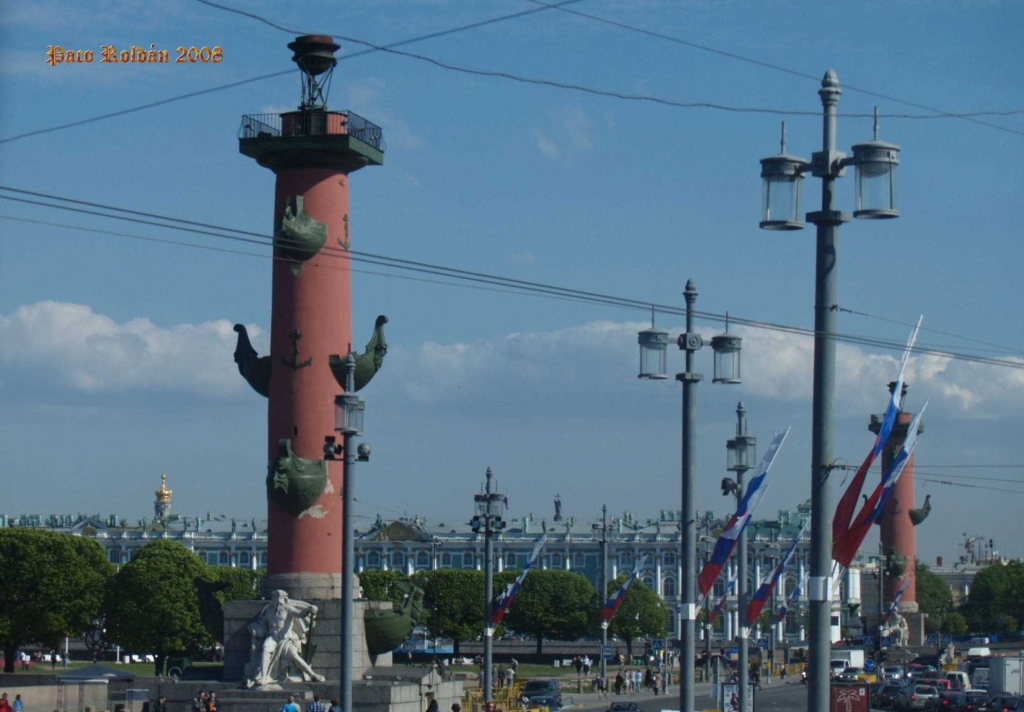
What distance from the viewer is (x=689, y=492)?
2605cm

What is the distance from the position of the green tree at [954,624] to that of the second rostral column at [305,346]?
144981 millimetres

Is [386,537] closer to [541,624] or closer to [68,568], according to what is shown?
[541,624]

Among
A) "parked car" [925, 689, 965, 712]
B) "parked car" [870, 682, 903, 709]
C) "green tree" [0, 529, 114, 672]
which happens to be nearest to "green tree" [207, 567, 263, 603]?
"green tree" [0, 529, 114, 672]

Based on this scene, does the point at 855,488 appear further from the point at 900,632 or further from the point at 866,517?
the point at 900,632

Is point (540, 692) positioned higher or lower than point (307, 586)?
lower

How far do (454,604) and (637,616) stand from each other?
19.2 metres

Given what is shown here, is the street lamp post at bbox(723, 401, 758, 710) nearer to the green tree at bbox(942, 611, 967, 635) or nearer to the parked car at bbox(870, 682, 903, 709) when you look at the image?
the parked car at bbox(870, 682, 903, 709)

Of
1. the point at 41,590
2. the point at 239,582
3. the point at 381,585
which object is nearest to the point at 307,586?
the point at 41,590

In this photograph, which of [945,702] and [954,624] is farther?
[954,624]

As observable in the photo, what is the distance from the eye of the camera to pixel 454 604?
105125mm

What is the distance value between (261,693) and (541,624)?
7765 centimetres

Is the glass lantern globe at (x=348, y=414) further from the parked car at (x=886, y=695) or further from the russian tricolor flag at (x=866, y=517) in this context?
the parked car at (x=886, y=695)

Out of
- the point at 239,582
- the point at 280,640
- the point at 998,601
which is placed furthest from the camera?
the point at 998,601

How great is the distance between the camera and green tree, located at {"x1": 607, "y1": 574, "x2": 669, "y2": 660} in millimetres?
117562
